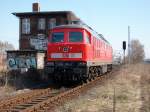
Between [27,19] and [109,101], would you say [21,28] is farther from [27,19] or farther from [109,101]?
[109,101]

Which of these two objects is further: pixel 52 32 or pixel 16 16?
pixel 16 16

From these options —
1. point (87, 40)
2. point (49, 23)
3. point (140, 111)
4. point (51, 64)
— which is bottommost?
point (140, 111)

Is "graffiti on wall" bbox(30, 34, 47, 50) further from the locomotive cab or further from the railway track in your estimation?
the railway track

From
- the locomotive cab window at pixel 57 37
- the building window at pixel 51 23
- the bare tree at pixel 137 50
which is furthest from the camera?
the bare tree at pixel 137 50

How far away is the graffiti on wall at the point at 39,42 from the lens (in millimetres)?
37875

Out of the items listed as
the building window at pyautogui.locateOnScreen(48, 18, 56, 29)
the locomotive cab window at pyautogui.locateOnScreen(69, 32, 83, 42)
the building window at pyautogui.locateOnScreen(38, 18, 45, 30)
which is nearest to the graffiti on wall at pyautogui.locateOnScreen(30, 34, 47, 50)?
the building window at pyautogui.locateOnScreen(38, 18, 45, 30)

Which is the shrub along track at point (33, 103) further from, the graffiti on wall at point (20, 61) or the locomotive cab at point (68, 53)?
the graffiti on wall at point (20, 61)

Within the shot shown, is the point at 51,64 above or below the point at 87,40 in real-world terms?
below

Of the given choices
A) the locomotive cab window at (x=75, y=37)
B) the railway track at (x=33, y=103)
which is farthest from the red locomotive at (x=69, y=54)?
the railway track at (x=33, y=103)

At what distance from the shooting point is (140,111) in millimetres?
12234

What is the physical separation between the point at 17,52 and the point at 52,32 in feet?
22.0

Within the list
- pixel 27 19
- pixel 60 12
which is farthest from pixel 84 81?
pixel 27 19

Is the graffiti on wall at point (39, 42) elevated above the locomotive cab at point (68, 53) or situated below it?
above

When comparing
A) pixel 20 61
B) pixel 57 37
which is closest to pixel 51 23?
pixel 20 61
